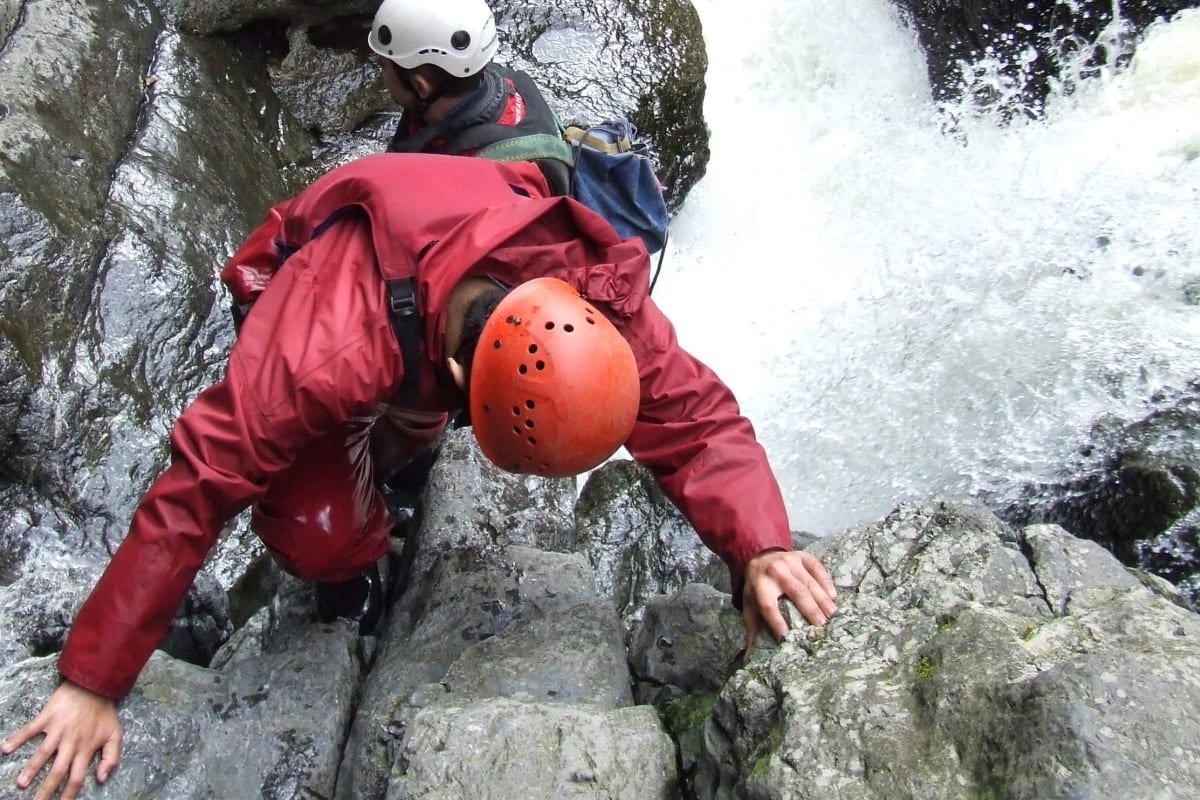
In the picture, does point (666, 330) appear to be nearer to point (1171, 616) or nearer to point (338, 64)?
point (1171, 616)

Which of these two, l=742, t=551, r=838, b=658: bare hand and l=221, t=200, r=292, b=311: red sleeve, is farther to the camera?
l=221, t=200, r=292, b=311: red sleeve

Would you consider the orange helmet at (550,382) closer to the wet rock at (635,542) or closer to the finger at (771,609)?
the finger at (771,609)

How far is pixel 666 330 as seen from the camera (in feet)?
9.65

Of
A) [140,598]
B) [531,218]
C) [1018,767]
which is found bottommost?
[140,598]

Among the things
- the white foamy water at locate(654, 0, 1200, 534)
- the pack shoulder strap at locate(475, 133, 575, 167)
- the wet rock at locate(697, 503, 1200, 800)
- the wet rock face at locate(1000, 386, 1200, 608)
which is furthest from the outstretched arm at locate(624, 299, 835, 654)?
the white foamy water at locate(654, 0, 1200, 534)

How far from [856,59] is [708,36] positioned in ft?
4.35

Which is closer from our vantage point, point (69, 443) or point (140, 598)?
point (140, 598)

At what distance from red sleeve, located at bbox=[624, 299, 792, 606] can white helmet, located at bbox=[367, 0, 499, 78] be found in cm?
128

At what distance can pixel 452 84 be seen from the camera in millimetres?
3586

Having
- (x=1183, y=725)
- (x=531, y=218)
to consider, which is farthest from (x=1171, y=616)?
(x=531, y=218)

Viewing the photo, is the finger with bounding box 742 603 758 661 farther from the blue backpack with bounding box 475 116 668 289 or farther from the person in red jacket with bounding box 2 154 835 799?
the blue backpack with bounding box 475 116 668 289

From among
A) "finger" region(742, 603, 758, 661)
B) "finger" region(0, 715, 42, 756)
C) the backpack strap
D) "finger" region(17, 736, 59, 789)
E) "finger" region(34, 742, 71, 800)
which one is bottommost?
"finger" region(34, 742, 71, 800)

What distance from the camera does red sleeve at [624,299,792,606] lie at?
9.07 feet

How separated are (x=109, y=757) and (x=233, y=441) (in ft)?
3.03
